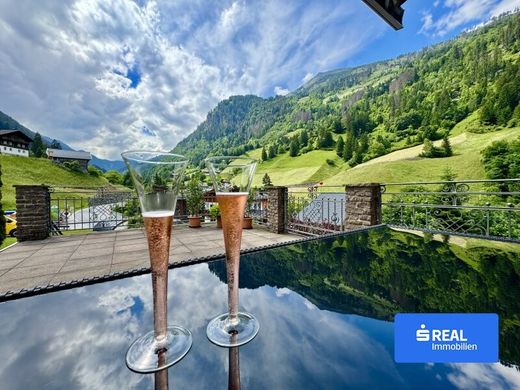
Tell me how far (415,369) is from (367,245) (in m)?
1.09

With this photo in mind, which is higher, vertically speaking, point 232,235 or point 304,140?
point 304,140

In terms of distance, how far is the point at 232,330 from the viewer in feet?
2.20

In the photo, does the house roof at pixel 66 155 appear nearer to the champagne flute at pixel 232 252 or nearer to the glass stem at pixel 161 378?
the champagne flute at pixel 232 252

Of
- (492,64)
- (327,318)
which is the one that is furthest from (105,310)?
(492,64)

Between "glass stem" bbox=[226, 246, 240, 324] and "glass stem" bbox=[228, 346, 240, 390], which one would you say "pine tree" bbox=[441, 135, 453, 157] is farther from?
"glass stem" bbox=[228, 346, 240, 390]

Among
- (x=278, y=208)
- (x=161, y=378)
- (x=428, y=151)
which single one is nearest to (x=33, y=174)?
(x=278, y=208)

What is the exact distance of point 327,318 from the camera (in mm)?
734

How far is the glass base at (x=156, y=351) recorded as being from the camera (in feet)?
1.73

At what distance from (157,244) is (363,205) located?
4046 mm

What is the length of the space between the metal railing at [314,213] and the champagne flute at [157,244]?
15.5 ft

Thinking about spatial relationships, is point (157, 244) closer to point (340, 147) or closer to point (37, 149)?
point (340, 147)

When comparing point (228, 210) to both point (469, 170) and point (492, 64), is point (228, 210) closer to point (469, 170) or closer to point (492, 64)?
point (469, 170)

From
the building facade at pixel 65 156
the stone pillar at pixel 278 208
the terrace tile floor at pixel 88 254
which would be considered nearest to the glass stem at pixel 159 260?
the terrace tile floor at pixel 88 254

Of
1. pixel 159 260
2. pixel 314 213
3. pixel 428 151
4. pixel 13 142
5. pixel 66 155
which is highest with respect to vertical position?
pixel 13 142
